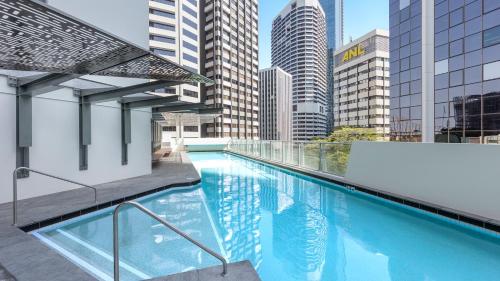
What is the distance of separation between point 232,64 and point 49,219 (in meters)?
59.8

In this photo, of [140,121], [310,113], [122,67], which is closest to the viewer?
[122,67]

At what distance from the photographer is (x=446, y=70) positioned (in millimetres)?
23859

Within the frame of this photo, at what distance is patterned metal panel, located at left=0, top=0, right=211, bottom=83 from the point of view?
2389 mm

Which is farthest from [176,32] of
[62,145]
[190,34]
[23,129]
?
[23,129]

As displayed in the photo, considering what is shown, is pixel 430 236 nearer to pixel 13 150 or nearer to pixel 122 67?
pixel 122 67

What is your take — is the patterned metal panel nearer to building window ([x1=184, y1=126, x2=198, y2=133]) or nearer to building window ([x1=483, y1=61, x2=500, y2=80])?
building window ([x1=483, y1=61, x2=500, y2=80])

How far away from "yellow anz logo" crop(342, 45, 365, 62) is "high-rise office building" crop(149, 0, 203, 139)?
1454 inches

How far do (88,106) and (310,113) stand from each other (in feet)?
355

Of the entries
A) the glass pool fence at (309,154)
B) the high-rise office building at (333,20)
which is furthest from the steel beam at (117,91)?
the high-rise office building at (333,20)

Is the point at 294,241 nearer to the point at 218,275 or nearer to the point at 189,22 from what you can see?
the point at 218,275

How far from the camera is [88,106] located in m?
7.28

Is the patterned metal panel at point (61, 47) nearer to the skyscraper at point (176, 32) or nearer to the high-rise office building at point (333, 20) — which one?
the skyscraper at point (176, 32)

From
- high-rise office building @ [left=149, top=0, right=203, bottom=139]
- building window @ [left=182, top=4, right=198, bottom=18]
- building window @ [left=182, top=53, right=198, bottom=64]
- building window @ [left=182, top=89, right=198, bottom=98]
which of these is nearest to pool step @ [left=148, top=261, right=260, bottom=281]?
high-rise office building @ [left=149, top=0, right=203, bottom=139]

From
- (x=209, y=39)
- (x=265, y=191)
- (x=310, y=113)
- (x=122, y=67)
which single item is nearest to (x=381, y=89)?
(x=209, y=39)
